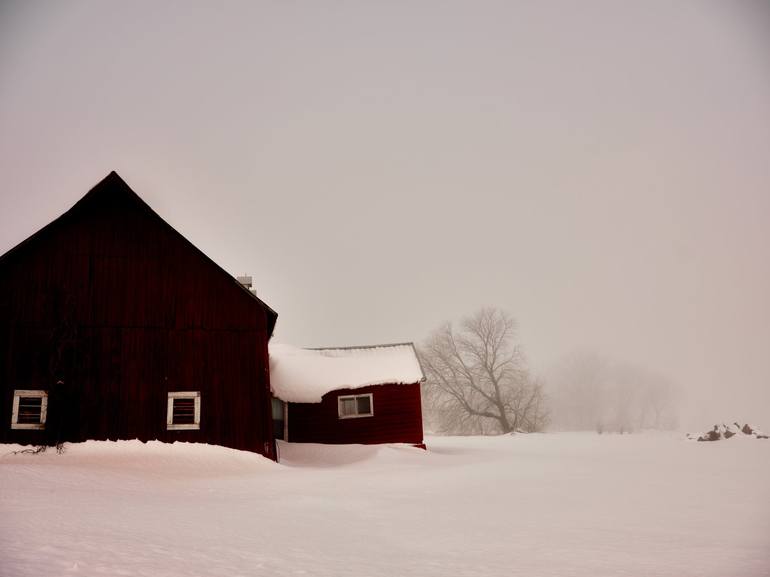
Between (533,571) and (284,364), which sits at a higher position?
(284,364)

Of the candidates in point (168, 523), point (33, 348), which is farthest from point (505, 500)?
point (33, 348)

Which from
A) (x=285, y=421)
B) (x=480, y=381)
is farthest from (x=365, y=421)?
(x=480, y=381)

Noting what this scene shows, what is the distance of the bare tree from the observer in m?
45.2

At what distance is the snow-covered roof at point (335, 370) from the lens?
24.9 m

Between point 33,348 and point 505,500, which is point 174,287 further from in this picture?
point 505,500

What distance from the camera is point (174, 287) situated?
1798 centimetres

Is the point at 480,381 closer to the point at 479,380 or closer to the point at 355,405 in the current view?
the point at 479,380

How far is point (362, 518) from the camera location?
9148 millimetres

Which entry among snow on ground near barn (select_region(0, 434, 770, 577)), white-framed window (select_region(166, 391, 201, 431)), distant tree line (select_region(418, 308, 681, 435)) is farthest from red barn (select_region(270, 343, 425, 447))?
distant tree line (select_region(418, 308, 681, 435))

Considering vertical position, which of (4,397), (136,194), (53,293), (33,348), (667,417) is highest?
(136,194)

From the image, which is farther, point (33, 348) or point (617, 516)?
point (33, 348)

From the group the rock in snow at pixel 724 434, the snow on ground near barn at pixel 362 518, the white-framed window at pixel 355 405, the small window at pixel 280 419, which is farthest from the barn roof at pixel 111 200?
the rock in snow at pixel 724 434

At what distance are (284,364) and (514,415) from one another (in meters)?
25.4

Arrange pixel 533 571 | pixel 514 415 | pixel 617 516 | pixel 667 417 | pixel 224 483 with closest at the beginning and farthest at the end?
pixel 533 571 < pixel 617 516 < pixel 224 483 < pixel 514 415 < pixel 667 417
